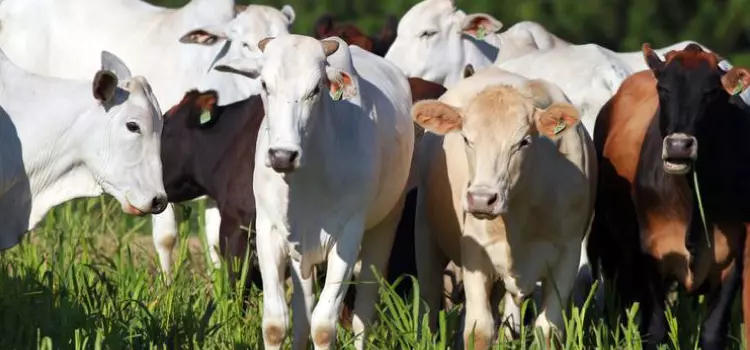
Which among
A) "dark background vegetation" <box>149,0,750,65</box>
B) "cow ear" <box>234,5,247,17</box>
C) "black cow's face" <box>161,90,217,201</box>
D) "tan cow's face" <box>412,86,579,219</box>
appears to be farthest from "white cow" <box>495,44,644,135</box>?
"dark background vegetation" <box>149,0,750,65</box>

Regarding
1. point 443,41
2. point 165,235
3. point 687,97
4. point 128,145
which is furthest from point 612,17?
point 128,145

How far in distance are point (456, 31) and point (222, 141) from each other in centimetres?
323

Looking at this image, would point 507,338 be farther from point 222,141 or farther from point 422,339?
Answer: point 222,141

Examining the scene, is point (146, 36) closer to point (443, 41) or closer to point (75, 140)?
point (443, 41)

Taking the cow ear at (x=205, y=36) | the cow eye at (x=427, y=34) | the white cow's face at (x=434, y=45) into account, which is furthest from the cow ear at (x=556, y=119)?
the cow eye at (x=427, y=34)

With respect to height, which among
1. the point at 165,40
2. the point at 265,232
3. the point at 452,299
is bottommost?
the point at 452,299

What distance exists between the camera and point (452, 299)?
31.3 feet

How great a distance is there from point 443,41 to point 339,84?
4.59 m

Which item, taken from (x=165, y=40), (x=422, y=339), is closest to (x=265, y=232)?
(x=422, y=339)

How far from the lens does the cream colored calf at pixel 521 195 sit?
7828 millimetres

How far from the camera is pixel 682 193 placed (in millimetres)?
8500

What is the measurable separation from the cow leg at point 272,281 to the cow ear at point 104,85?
2.90 ft

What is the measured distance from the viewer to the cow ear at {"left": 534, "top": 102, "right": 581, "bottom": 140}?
7.80 m

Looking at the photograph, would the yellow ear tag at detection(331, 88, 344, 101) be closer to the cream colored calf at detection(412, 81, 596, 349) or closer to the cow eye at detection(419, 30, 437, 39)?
the cream colored calf at detection(412, 81, 596, 349)
